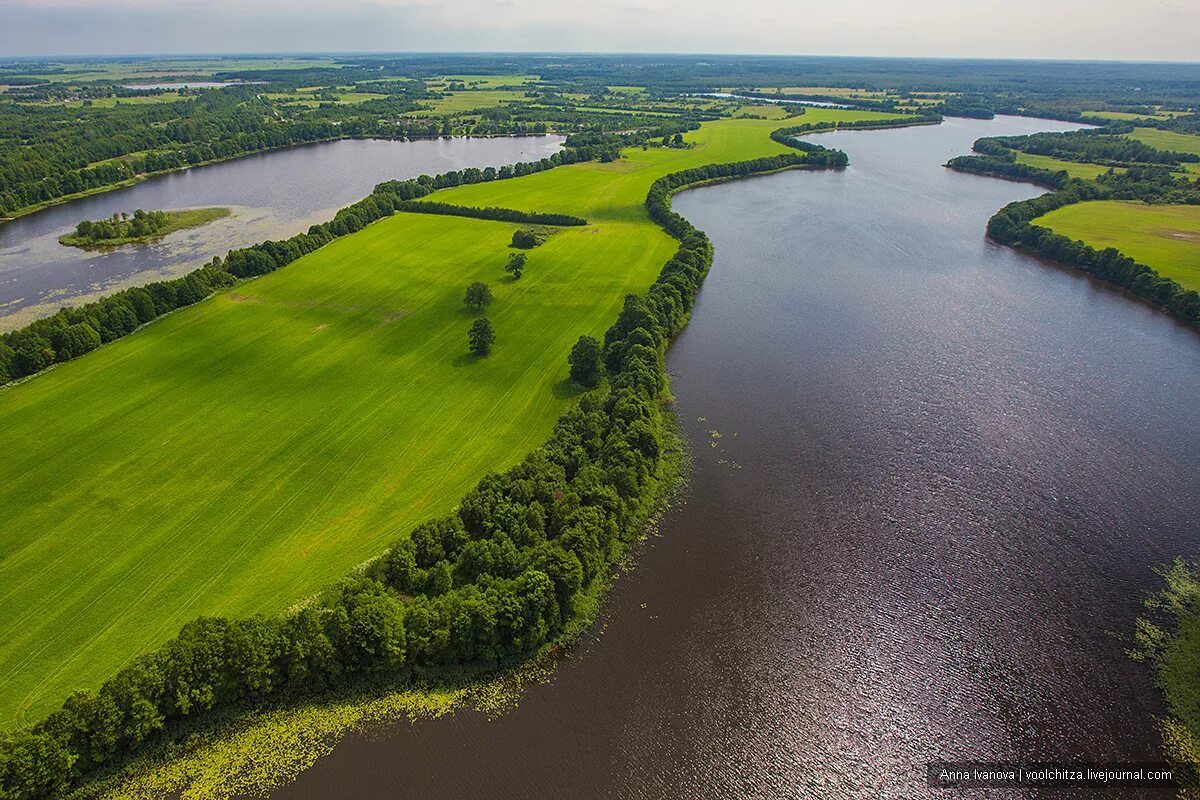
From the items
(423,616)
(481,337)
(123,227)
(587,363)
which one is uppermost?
(587,363)

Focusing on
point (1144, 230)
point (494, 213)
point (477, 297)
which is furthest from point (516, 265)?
point (1144, 230)

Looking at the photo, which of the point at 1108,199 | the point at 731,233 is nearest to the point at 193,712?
the point at 731,233

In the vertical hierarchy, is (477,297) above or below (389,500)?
above

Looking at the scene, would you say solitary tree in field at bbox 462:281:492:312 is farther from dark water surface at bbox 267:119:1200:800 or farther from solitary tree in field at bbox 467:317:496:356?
dark water surface at bbox 267:119:1200:800

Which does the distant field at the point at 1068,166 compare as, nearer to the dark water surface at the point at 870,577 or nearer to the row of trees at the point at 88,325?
the dark water surface at the point at 870,577

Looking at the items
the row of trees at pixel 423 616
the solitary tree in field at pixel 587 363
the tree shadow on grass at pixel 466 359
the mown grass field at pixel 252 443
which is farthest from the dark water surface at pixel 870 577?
the tree shadow on grass at pixel 466 359

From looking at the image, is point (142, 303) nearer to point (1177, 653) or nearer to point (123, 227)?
point (123, 227)
